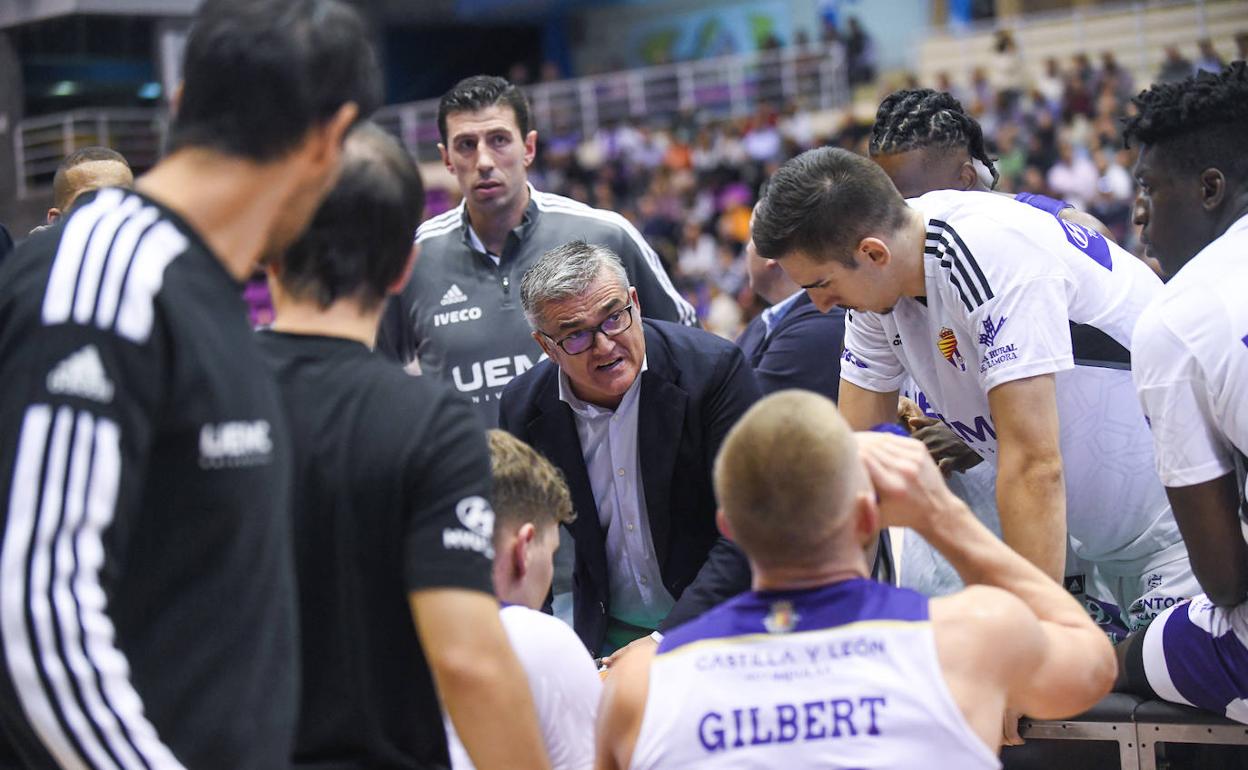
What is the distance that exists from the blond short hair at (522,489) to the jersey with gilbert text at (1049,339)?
1.28 m

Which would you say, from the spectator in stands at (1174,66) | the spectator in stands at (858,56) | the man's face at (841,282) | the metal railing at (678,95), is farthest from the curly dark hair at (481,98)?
the spectator in stands at (858,56)

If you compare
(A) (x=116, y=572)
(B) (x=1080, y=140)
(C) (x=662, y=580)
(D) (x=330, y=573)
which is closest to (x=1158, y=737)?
(C) (x=662, y=580)

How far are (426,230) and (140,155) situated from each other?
1087 centimetres

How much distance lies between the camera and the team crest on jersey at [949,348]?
349 cm

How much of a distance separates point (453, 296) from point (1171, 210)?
7.92 feet

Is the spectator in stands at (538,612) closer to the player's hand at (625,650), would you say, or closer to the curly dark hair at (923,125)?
the player's hand at (625,650)

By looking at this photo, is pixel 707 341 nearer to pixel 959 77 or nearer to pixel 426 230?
pixel 426 230

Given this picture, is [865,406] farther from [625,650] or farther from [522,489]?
[522,489]

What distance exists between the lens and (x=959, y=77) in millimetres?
22406

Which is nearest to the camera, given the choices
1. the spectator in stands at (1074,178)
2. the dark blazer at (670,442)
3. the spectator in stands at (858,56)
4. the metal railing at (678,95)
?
the dark blazer at (670,442)

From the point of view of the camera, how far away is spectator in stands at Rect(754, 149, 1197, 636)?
3.26 m

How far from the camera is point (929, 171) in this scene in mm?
4438

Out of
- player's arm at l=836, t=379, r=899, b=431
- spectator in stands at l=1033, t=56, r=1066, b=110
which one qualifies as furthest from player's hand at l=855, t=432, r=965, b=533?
spectator in stands at l=1033, t=56, r=1066, b=110

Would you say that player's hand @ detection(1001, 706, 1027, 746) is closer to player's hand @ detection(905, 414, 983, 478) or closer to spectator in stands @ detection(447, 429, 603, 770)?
player's hand @ detection(905, 414, 983, 478)
